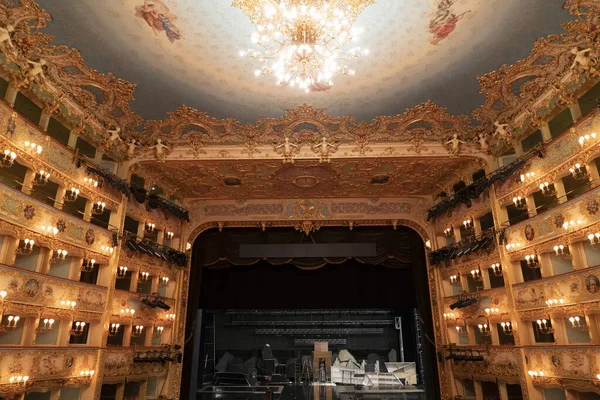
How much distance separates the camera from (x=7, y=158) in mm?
8312

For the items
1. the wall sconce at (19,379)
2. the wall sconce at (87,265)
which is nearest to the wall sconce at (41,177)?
the wall sconce at (87,265)

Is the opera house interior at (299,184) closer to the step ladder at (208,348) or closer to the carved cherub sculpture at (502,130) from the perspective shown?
the carved cherub sculpture at (502,130)

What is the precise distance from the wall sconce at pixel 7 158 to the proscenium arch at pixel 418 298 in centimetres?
765

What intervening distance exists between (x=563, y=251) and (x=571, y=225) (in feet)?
2.75

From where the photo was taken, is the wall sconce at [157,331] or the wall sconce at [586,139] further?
the wall sconce at [157,331]

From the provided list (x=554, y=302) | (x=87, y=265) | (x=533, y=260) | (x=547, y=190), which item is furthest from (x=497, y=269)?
Answer: (x=87, y=265)

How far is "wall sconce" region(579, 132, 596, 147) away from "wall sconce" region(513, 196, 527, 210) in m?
2.32

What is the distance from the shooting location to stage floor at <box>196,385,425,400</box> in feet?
35.7

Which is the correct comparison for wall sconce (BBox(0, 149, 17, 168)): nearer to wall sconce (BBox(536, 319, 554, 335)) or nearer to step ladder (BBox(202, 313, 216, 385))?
wall sconce (BBox(536, 319, 554, 335))

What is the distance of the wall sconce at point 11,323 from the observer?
825 centimetres

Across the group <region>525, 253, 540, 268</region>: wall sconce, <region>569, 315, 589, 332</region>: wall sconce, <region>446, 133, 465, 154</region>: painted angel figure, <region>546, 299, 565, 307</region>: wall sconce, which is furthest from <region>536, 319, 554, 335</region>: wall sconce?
<region>446, 133, 465, 154</region>: painted angel figure

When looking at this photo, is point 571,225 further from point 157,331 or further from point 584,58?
point 157,331

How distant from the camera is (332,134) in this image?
12219 millimetres

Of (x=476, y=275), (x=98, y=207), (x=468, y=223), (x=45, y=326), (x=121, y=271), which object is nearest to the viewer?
(x=45, y=326)
